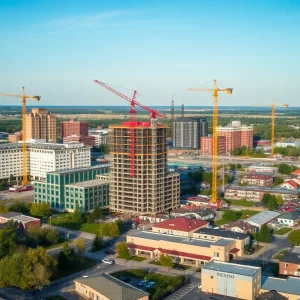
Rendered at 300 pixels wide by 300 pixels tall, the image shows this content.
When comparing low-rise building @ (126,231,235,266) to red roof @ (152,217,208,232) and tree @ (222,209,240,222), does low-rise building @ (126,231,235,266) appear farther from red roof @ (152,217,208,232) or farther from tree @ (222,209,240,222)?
tree @ (222,209,240,222)

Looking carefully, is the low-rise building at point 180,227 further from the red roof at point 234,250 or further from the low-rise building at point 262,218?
the low-rise building at point 262,218

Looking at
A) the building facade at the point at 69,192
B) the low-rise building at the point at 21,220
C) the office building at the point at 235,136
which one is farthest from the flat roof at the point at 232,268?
the office building at the point at 235,136

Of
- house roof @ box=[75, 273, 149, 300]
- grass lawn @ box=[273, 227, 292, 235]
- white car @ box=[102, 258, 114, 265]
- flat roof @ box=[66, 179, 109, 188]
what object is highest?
flat roof @ box=[66, 179, 109, 188]

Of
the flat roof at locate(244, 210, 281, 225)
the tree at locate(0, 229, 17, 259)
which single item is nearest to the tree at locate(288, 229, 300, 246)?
the flat roof at locate(244, 210, 281, 225)

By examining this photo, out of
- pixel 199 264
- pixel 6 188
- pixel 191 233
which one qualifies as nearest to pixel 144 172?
pixel 191 233

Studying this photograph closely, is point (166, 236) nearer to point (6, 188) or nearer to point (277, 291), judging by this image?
point (277, 291)

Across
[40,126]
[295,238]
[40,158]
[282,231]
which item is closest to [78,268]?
[295,238]

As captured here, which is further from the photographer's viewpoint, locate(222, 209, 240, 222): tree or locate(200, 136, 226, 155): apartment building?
locate(200, 136, 226, 155): apartment building
